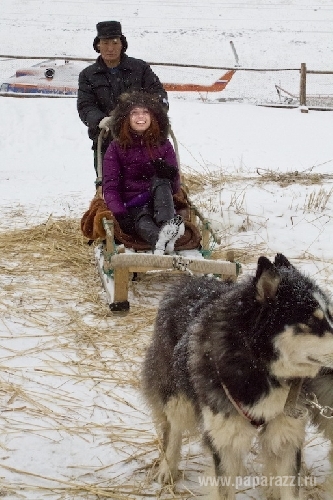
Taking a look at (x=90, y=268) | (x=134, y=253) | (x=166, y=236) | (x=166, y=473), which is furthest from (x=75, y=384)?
(x=90, y=268)

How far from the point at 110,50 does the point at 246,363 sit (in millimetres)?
4273

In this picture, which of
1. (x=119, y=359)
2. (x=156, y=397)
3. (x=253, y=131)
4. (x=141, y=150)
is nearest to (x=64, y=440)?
(x=156, y=397)

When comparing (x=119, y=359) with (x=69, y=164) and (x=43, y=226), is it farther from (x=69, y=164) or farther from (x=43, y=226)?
(x=69, y=164)

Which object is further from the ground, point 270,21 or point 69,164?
point 270,21

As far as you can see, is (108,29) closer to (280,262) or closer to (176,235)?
(176,235)

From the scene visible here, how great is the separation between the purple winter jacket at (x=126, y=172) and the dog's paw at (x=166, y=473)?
102 inches

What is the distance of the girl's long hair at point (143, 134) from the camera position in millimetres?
4961

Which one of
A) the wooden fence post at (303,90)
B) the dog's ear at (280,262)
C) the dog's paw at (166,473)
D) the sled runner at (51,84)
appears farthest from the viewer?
Answer: the sled runner at (51,84)

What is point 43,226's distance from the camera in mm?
6715

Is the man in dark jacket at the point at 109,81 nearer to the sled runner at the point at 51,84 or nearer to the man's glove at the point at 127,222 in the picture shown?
Result: the man's glove at the point at 127,222

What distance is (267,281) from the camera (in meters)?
2.05

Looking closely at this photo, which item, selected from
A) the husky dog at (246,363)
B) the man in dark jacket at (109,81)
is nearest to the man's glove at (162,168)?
the man in dark jacket at (109,81)

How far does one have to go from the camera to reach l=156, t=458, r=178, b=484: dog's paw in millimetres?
2738

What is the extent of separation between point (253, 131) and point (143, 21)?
62.3ft
